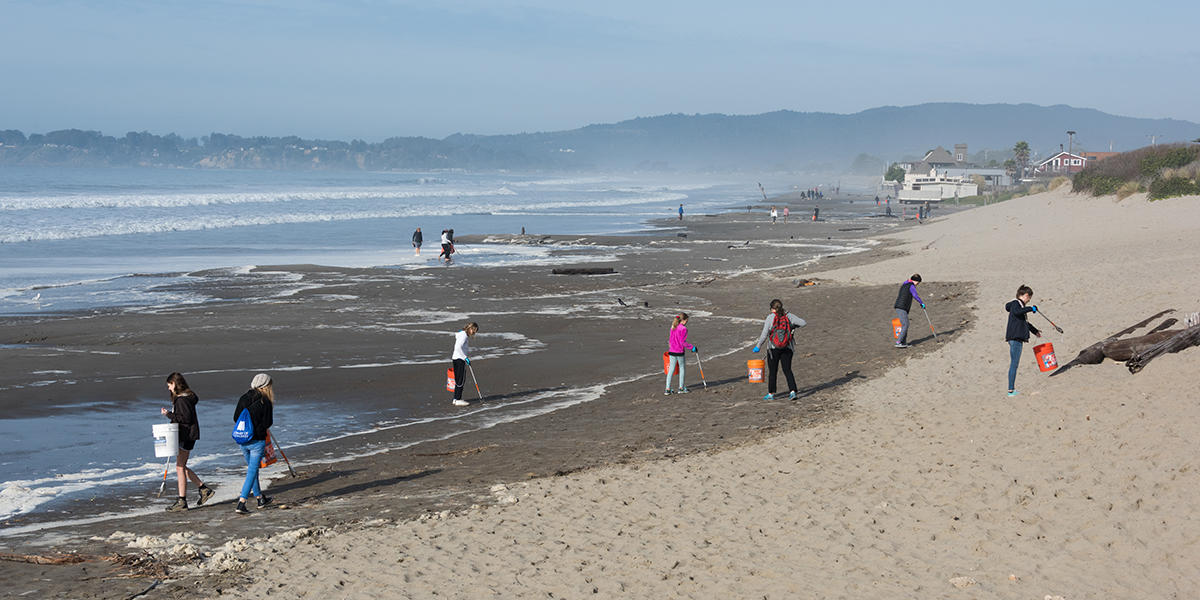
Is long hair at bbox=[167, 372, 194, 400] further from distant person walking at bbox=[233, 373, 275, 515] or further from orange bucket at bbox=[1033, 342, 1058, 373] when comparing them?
orange bucket at bbox=[1033, 342, 1058, 373]

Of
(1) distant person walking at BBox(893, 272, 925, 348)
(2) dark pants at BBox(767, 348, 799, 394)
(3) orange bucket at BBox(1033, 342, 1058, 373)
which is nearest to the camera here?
(3) orange bucket at BBox(1033, 342, 1058, 373)

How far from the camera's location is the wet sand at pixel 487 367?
411 inches

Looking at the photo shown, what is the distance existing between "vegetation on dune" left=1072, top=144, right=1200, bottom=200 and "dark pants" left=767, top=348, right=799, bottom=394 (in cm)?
3025

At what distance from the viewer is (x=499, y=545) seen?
908cm

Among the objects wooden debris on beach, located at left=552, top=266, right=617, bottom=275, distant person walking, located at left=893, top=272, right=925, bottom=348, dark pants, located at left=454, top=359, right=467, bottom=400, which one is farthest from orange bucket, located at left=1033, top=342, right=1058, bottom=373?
wooden debris on beach, located at left=552, top=266, right=617, bottom=275

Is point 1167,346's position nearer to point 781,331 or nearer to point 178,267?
point 781,331

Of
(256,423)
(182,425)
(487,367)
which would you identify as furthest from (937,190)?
(182,425)

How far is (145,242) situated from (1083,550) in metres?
48.0

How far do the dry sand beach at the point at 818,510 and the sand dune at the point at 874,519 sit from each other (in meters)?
0.03

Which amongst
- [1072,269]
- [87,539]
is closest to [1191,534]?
[87,539]

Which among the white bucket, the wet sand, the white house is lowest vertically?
the wet sand

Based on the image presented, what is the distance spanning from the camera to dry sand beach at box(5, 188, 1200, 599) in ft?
26.2

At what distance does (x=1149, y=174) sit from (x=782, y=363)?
1429 inches

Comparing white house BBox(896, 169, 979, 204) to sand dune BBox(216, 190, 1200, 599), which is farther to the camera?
white house BBox(896, 169, 979, 204)
